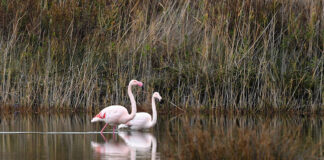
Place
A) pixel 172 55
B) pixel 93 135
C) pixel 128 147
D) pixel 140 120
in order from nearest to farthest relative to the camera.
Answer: pixel 128 147 → pixel 93 135 → pixel 140 120 → pixel 172 55

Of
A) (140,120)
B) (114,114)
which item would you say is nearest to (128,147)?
(114,114)

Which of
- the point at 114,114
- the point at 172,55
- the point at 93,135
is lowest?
the point at 93,135

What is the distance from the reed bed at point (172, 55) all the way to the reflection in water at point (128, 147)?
370 cm

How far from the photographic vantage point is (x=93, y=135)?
40.3ft

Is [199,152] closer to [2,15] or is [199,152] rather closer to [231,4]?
[231,4]

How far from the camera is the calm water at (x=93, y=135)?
952cm

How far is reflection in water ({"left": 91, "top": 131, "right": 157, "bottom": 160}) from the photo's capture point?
9.40 metres

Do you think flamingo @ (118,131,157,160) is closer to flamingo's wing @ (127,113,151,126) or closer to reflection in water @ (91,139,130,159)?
reflection in water @ (91,139,130,159)

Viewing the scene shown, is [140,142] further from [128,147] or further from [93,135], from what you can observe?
[93,135]

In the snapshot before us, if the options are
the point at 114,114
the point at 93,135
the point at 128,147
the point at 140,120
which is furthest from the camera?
the point at 140,120

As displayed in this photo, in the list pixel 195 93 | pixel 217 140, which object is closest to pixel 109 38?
pixel 195 93

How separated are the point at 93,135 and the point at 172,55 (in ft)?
16.9

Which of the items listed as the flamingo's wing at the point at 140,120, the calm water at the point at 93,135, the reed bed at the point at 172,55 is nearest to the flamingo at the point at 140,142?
the calm water at the point at 93,135

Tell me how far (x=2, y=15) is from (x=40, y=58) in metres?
1.61
